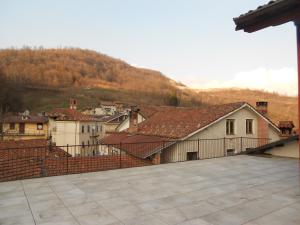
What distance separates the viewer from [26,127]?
143ft

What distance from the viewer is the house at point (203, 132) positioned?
15.7 m

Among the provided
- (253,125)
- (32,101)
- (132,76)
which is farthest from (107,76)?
(253,125)

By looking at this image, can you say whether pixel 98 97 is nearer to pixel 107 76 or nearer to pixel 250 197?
pixel 107 76

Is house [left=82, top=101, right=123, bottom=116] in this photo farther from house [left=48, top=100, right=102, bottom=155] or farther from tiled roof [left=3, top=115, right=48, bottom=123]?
house [left=48, top=100, right=102, bottom=155]

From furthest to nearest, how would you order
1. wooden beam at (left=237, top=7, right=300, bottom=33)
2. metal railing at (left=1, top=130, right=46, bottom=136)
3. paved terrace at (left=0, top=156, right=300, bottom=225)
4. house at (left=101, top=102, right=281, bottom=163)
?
1. metal railing at (left=1, top=130, right=46, bottom=136)
2. house at (left=101, top=102, right=281, bottom=163)
3. paved terrace at (left=0, top=156, right=300, bottom=225)
4. wooden beam at (left=237, top=7, right=300, bottom=33)

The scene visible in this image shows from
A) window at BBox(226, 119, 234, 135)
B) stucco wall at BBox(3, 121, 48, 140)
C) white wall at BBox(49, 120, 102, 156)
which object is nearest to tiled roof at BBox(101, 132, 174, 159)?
window at BBox(226, 119, 234, 135)

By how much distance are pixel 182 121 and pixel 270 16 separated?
15139mm

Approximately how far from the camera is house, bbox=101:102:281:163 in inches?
619

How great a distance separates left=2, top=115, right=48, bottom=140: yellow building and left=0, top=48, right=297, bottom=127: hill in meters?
13.2

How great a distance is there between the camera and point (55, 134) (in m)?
40.0

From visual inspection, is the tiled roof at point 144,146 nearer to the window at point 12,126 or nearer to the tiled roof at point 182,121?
the tiled roof at point 182,121

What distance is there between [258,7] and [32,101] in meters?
79.1

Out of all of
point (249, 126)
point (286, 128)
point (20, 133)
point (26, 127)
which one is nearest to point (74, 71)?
point (26, 127)

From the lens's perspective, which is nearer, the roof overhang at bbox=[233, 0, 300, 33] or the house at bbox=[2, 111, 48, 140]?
the roof overhang at bbox=[233, 0, 300, 33]
